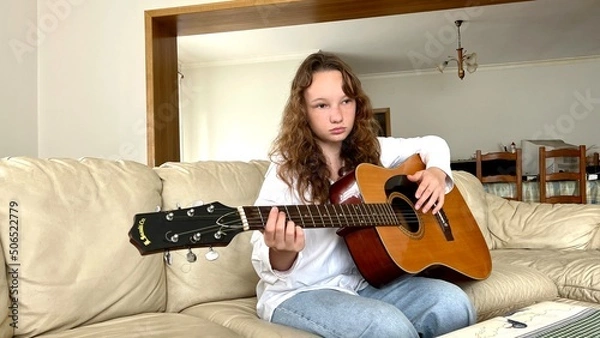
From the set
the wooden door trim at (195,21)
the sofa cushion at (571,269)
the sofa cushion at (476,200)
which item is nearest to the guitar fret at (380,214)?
the sofa cushion at (571,269)

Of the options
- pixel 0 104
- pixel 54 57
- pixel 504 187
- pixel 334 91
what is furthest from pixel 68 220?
pixel 504 187

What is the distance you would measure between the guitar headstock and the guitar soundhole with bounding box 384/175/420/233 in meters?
0.50

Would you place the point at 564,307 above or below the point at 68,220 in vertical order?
below

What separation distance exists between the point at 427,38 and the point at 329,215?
473 centimetres

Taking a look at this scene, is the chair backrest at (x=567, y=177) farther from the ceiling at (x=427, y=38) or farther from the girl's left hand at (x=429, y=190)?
the girl's left hand at (x=429, y=190)

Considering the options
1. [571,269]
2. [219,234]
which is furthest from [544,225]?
[219,234]

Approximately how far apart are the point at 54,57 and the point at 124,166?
1629 millimetres

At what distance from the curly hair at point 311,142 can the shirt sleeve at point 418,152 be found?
95 millimetres

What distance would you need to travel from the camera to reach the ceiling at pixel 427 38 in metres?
4.61

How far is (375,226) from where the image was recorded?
3.77 ft

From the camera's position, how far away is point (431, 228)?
1.31 meters

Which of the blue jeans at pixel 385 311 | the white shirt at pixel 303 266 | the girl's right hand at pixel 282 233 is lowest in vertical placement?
the blue jeans at pixel 385 311

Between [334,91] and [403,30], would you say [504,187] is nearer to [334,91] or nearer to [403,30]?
[403,30]

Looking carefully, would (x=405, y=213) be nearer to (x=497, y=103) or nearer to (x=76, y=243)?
(x=76, y=243)
